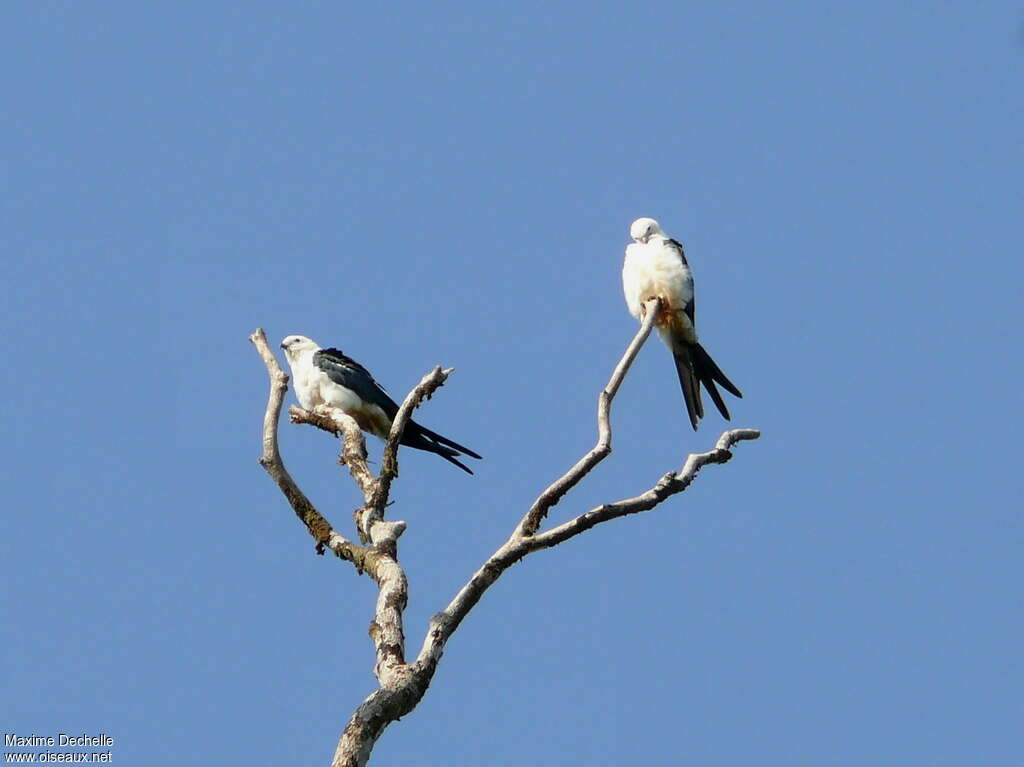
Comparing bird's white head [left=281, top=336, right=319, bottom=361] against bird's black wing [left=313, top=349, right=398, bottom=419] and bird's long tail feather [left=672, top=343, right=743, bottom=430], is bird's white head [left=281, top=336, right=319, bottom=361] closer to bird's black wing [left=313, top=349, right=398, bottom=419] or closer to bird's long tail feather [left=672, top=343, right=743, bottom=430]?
bird's black wing [left=313, top=349, right=398, bottom=419]

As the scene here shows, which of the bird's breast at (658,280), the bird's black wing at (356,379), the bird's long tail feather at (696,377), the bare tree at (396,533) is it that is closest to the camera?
the bare tree at (396,533)

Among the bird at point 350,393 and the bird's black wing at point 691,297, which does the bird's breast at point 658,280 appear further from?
the bird at point 350,393

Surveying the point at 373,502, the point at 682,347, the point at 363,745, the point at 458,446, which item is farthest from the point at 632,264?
the point at 363,745

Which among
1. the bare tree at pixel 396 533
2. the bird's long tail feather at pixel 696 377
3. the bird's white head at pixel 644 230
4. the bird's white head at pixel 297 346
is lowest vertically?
the bare tree at pixel 396 533

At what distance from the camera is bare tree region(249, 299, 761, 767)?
447cm

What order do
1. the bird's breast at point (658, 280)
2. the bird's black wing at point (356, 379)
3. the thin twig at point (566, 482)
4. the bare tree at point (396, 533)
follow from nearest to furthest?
1. the bare tree at point (396, 533)
2. the thin twig at point (566, 482)
3. the bird's breast at point (658, 280)
4. the bird's black wing at point (356, 379)

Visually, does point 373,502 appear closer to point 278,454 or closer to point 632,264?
point 278,454

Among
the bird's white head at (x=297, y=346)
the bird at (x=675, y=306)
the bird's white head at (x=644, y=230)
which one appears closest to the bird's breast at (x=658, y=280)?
the bird at (x=675, y=306)

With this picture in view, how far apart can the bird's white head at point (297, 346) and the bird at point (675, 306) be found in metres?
2.18

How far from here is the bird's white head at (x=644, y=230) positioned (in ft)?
26.9

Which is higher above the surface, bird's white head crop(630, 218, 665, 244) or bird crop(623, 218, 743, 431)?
bird's white head crop(630, 218, 665, 244)

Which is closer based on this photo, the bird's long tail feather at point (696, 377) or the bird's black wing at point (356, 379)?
the bird's long tail feather at point (696, 377)

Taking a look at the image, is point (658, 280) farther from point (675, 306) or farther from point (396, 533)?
point (396, 533)

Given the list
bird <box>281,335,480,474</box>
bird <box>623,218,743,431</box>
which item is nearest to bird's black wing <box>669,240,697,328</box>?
bird <box>623,218,743,431</box>
